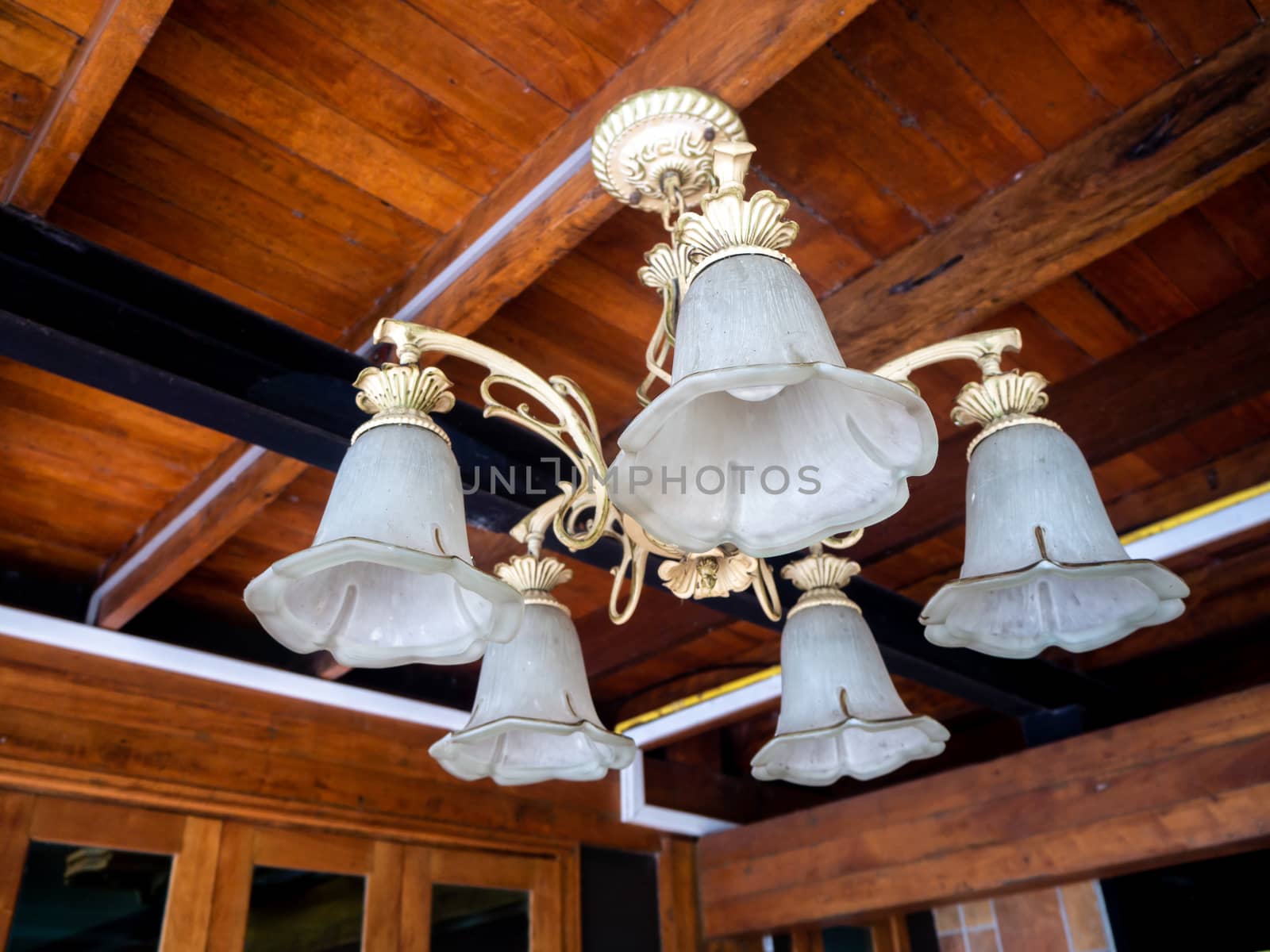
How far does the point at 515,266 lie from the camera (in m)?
1.68

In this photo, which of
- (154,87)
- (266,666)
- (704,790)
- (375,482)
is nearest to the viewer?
(375,482)

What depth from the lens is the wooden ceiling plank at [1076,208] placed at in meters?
1.58

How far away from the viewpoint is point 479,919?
10.2 feet

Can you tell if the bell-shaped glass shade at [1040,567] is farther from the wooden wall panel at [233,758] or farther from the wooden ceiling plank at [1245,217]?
the wooden wall panel at [233,758]

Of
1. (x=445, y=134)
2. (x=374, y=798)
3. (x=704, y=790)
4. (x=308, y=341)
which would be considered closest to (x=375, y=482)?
(x=308, y=341)

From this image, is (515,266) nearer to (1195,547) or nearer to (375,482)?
(375,482)

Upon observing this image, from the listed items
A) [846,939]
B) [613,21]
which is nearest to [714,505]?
[613,21]

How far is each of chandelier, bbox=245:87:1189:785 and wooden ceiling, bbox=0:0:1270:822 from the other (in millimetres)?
276

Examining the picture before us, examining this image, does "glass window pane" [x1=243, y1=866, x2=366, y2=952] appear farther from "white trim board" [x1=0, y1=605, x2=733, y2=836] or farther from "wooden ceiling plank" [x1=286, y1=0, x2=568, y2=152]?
"wooden ceiling plank" [x1=286, y1=0, x2=568, y2=152]

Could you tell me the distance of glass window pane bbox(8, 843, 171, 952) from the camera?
235 cm

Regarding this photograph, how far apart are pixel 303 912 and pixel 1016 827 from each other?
6.47 ft

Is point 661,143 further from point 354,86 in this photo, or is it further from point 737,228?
point 354,86

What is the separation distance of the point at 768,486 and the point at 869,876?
8.45 ft

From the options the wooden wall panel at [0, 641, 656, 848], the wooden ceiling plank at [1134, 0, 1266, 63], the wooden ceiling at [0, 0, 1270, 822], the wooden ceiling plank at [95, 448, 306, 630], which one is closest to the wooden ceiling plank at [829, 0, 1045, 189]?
the wooden ceiling at [0, 0, 1270, 822]
